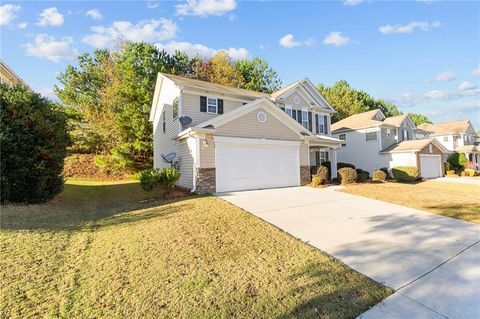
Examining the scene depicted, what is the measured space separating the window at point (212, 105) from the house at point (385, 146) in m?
13.0

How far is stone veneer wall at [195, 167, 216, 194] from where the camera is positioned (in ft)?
38.1

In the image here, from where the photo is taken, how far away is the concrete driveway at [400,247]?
126 inches

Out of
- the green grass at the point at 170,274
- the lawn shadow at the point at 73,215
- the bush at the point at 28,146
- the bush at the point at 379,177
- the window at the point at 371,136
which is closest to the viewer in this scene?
the green grass at the point at 170,274

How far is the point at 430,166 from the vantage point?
78.6 ft

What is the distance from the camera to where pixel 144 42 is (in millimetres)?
25969

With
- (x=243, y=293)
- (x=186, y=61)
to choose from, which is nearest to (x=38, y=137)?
(x=243, y=293)

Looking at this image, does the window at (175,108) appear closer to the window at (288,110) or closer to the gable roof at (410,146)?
the window at (288,110)

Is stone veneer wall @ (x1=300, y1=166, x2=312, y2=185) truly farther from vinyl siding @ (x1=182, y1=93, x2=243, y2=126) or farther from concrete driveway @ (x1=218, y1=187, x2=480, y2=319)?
vinyl siding @ (x1=182, y1=93, x2=243, y2=126)

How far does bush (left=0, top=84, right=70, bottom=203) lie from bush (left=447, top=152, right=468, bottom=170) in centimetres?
3722

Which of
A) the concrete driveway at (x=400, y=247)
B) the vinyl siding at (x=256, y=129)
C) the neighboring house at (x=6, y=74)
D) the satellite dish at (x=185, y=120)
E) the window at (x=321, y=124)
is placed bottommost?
the concrete driveway at (x=400, y=247)

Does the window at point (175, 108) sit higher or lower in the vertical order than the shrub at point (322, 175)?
higher

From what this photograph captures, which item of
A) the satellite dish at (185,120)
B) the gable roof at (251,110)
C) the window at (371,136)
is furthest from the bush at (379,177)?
the satellite dish at (185,120)

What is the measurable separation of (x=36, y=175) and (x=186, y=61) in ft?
78.7

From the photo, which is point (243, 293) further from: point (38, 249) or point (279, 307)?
point (38, 249)
